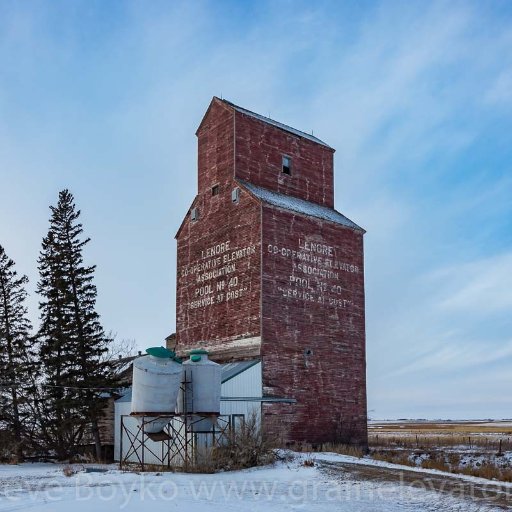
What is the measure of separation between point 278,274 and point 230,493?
17801 mm

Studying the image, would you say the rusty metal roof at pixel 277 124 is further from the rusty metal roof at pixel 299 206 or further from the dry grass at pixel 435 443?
the dry grass at pixel 435 443

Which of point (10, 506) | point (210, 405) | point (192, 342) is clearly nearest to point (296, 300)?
point (192, 342)

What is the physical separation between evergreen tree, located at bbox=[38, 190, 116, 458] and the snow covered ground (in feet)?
41.5

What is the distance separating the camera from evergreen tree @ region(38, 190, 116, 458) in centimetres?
3481

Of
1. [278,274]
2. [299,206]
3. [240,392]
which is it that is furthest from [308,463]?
[299,206]

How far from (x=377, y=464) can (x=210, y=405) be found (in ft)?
21.3

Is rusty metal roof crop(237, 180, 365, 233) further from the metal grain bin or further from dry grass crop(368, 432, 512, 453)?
dry grass crop(368, 432, 512, 453)

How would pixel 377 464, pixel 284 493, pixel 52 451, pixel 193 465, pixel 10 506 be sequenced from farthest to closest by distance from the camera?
1. pixel 52 451
2. pixel 377 464
3. pixel 193 465
4. pixel 284 493
5. pixel 10 506

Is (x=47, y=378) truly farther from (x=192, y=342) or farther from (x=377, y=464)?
(x=377, y=464)

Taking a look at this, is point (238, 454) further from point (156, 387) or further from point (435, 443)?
point (435, 443)

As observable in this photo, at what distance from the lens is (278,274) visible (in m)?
34.4

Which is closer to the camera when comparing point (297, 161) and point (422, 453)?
point (422, 453)

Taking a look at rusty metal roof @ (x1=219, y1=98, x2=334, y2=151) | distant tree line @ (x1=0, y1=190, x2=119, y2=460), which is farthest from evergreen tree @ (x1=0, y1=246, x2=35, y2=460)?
rusty metal roof @ (x1=219, y1=98, x2=334, y2=151)

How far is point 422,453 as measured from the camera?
3581 centimetres
